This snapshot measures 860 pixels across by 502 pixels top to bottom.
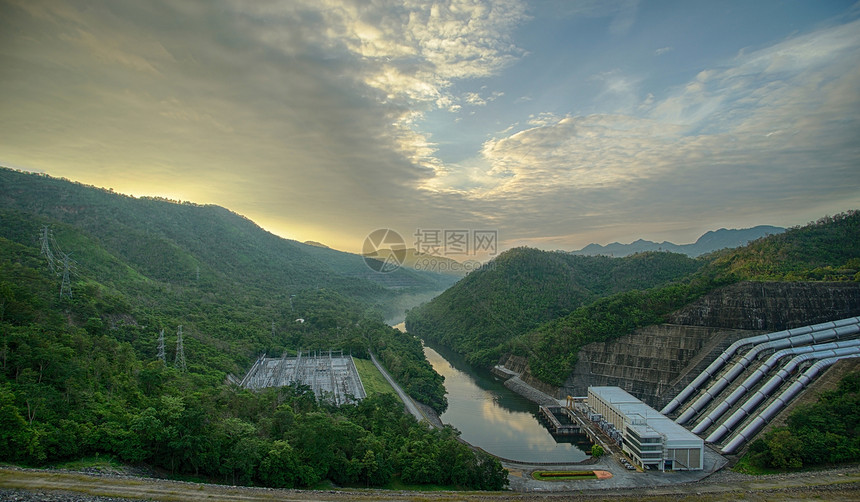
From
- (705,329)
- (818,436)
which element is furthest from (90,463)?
(705,329)

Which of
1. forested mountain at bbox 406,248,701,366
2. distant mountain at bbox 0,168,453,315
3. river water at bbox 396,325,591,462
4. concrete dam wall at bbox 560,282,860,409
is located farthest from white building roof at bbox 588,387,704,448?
distant mountain at bbox 0,168,453,315

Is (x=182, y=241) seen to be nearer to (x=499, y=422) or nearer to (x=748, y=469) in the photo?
(x=499, y=422)

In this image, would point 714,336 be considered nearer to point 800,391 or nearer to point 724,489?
point 800,391

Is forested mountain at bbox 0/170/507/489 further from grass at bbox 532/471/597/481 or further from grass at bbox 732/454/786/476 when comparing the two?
grass at bbox 732/454/786/476

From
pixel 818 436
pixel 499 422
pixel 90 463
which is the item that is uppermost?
pixel 818 436

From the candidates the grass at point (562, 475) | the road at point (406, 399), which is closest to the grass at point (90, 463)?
the grass at point (562, 475)

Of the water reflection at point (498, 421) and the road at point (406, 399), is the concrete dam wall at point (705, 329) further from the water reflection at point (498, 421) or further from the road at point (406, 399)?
the road at point (406, 399)

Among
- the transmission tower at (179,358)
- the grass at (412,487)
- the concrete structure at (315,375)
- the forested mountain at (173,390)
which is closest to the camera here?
the forested mountain at (173,390)
